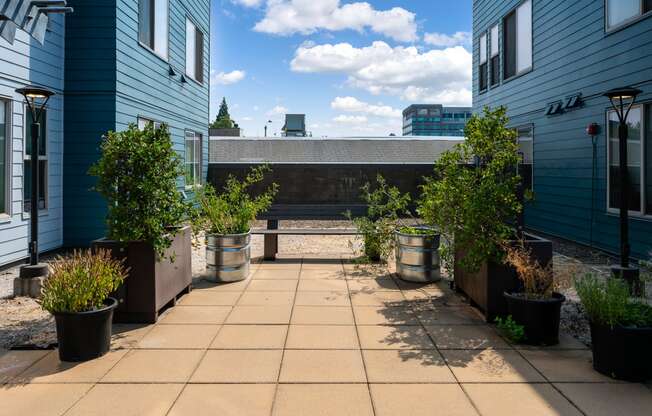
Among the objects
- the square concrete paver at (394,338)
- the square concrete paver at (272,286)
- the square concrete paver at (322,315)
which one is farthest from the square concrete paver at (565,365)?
the square concrete paver at (272,286)

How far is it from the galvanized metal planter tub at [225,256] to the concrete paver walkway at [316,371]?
1.16 m

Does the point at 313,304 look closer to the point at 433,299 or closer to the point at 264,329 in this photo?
the point at 264,329

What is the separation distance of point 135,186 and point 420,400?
10.8ft

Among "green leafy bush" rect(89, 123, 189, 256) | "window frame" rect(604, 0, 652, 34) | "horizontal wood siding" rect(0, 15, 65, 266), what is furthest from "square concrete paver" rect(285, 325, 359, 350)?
"window frame" rect(604, 0, 652, 34)

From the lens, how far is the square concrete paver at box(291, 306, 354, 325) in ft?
16.2

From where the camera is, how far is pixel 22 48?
24.0 feet

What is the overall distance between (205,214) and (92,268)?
2867 mm

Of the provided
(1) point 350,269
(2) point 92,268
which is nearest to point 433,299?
(1) point 350,269

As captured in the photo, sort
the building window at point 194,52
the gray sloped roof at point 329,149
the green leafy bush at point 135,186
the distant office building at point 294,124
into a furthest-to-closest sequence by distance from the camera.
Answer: the distant office building at point 294,124 < the gray sloped roof at point 329,149 < the building window at point 194,52 < the green leafy bush at point 135,186

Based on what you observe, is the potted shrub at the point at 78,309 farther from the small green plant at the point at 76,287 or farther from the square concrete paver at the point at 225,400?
the square concrete paver at the point at 225,400

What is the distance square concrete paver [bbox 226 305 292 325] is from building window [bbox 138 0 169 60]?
6578 millimetres

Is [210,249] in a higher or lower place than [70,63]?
lower

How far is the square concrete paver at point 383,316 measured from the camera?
495 cm

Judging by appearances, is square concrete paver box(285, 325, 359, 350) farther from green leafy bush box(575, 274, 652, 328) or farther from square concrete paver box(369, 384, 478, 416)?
green leafy bush box(575, 274, 652, 328)
